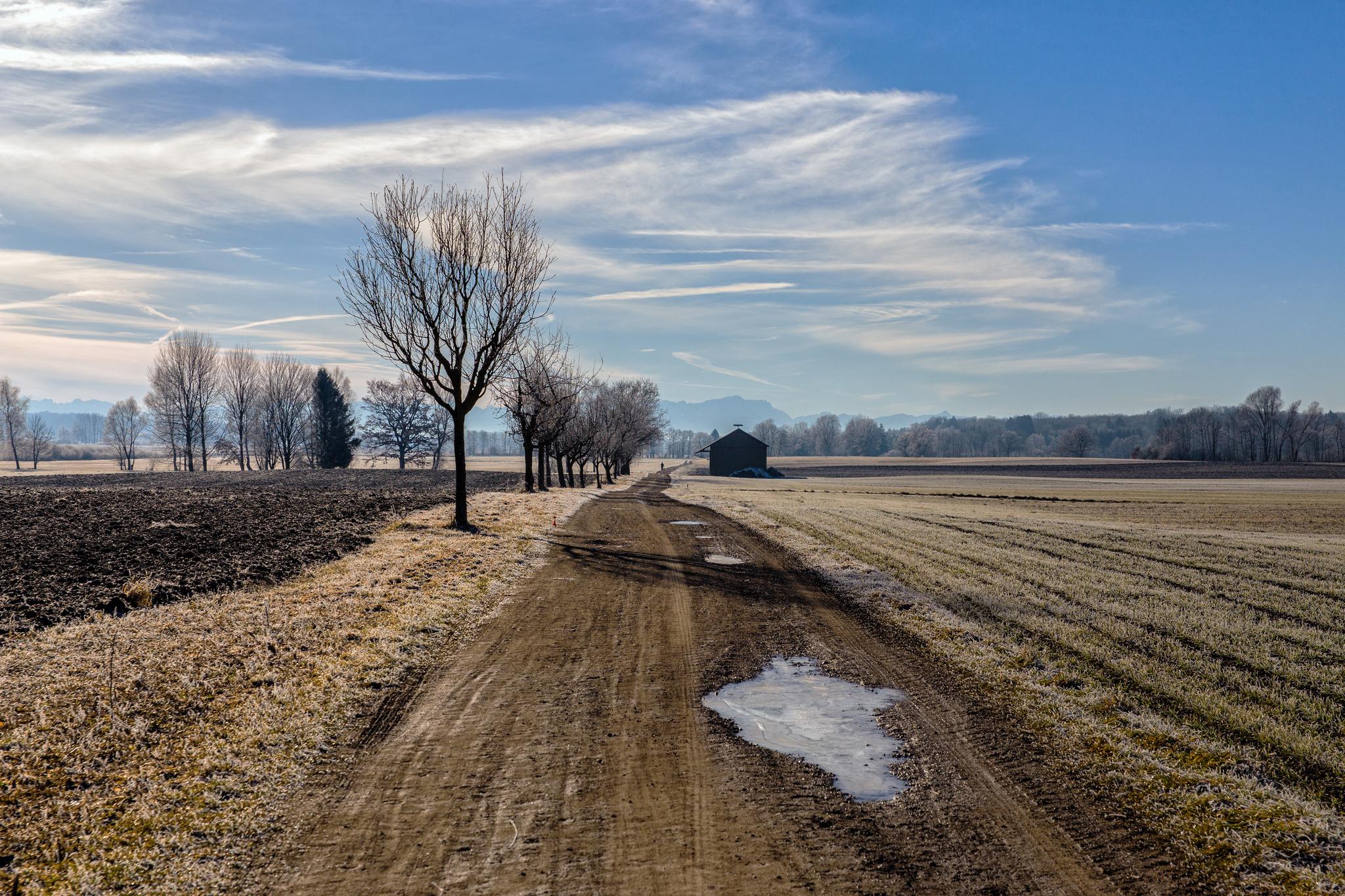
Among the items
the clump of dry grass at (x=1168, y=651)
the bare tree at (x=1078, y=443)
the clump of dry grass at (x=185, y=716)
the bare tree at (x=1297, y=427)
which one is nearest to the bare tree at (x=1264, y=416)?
the bare tree at (x=1297, y=427)

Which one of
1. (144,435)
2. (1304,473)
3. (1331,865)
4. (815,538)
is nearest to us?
(1331,865)

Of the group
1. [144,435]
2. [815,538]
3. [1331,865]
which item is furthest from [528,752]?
[144,435]

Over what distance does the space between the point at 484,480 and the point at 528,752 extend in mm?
51480

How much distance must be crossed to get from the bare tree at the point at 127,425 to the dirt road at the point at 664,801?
127270 mm

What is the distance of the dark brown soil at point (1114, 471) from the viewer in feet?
260

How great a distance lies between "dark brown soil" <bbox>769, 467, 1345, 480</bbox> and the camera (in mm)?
79125

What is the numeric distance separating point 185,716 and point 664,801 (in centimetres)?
481

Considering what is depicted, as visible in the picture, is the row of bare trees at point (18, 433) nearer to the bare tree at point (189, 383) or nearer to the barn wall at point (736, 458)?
the bare tree at point (189, 383)

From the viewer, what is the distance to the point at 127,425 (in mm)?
106250

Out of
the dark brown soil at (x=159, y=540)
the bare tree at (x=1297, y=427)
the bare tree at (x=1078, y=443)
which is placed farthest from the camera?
the bare tree at (x=1078, y=443)

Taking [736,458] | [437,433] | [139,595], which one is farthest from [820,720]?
[437,433]

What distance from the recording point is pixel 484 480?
55.4 metres

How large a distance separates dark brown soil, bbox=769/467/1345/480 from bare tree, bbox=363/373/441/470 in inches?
1660

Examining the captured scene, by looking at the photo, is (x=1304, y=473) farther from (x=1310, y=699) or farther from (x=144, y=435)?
(x=144, y=435)
